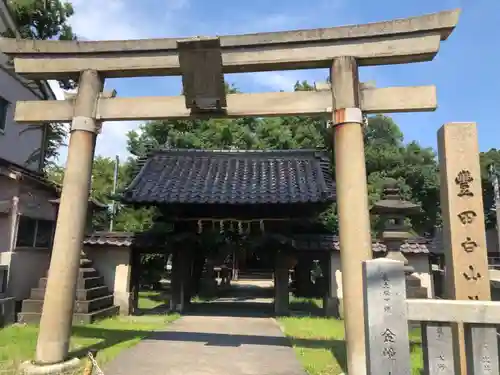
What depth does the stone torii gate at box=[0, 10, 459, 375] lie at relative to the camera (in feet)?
19.8

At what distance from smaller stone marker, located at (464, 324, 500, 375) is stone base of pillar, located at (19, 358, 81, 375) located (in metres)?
5.29

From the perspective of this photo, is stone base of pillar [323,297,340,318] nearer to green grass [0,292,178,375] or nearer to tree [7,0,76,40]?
green grass [0,292,178,375]

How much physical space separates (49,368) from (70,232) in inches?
78.1

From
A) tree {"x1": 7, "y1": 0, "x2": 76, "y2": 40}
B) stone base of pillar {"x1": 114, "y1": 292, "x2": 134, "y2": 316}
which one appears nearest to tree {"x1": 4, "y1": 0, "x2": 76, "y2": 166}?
tree {"x1": 7, "y1": 0, "x2": 76, "y2": 40}

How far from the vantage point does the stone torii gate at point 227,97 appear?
604 centimetres

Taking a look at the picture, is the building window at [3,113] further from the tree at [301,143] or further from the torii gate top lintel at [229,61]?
the tree at [301,143]

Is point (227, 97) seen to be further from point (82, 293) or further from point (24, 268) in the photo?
point (24, 268)

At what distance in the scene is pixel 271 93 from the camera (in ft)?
22.0

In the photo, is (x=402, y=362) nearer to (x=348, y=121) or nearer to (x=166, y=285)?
(x=348, y=121)

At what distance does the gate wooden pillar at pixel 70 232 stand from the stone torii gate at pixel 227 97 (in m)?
0.02

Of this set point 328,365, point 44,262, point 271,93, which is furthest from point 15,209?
point 328,365

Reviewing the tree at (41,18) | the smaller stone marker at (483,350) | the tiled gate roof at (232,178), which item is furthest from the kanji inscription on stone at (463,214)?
the tree at (41,18)

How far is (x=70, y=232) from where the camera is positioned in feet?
20.9

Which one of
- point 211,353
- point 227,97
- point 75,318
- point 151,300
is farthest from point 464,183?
point 151,300
